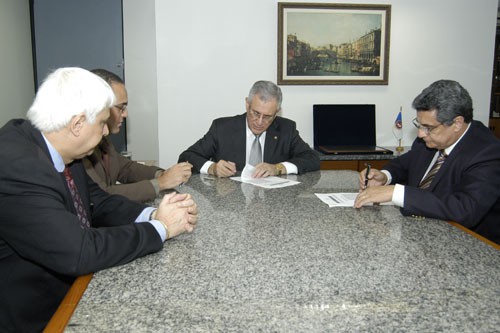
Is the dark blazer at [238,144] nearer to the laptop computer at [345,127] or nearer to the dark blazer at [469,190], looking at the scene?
the laptop computer at [345,127]

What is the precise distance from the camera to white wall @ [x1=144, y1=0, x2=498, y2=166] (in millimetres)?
4281

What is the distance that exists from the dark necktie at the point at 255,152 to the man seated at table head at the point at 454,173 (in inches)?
46.4

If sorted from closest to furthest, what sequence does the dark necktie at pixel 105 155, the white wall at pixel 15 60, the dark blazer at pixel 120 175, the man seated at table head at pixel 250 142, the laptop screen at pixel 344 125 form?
the dark blazer at pixel 120 175 < the dark necktie at pixel 105 155 < the man seated at table head at pixel 250 142 < the white wall at pixel 15 60 < the laptop screen at pixel 344 125

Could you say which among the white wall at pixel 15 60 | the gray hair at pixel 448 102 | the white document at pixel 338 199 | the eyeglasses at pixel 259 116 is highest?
the white wall at pixel 15 60

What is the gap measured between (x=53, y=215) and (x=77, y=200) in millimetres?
385

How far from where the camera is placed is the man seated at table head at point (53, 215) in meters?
1.25

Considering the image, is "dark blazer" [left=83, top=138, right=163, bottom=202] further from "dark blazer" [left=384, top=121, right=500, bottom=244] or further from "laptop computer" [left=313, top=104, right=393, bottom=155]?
"laptop computer" [left=313, top=104, right=393, bottom=155]

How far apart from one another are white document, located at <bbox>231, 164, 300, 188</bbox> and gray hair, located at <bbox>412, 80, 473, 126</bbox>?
876mm

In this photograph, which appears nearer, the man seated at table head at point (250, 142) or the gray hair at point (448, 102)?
the gray hair at point (448, 102)

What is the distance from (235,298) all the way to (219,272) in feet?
0.56

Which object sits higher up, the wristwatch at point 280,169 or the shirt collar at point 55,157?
the shirt collar at point 55,157

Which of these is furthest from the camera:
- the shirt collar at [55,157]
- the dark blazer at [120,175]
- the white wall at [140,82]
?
the white wall at [140,82]

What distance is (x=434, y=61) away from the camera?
4.69 meters

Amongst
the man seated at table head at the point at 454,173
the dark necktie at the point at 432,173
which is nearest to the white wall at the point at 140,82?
the man seated at table head at the point at 454,173
